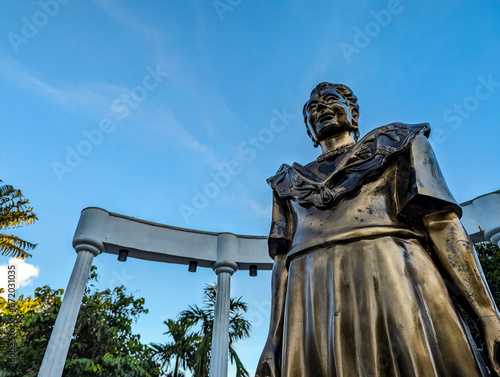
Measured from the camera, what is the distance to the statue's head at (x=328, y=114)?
2520 millimetres

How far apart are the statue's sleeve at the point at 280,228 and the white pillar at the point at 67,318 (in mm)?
8015

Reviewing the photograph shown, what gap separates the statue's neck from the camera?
2.50 m

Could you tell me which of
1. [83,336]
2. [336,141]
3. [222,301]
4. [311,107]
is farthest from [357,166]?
[83,336]

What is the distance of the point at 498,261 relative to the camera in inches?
361

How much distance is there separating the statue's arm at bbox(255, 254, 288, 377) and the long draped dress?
0.36 ft

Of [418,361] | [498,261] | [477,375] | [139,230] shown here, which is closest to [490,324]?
[477,375]

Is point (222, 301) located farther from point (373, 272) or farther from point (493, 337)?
point (493, 337)

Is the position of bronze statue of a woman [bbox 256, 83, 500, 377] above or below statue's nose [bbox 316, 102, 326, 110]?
below

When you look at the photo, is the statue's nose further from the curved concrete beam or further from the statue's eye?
the curved concrete beam

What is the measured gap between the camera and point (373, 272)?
167 cm

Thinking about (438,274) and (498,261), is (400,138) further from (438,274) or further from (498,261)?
(498,261)

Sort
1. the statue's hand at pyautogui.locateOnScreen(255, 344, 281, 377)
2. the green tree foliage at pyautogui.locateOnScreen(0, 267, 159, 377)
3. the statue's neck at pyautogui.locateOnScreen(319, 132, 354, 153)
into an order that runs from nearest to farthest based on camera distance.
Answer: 1. the statue's hand at pyautogui.locateOnScreen(255, 344, 281, 377)
2. the statue's neck at pyautogui.locateOnScreen(319, 132, 354, 153)
3. the green tree foliage at pyautogui.locateOnScreen(0, 267, 159, 377)

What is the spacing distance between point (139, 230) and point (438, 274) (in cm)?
983

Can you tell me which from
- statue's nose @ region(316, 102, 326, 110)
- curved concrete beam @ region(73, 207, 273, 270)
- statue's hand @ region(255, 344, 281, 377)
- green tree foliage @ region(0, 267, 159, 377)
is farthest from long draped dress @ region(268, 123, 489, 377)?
green tree foliage @ region(0, 267, 159, 377)
